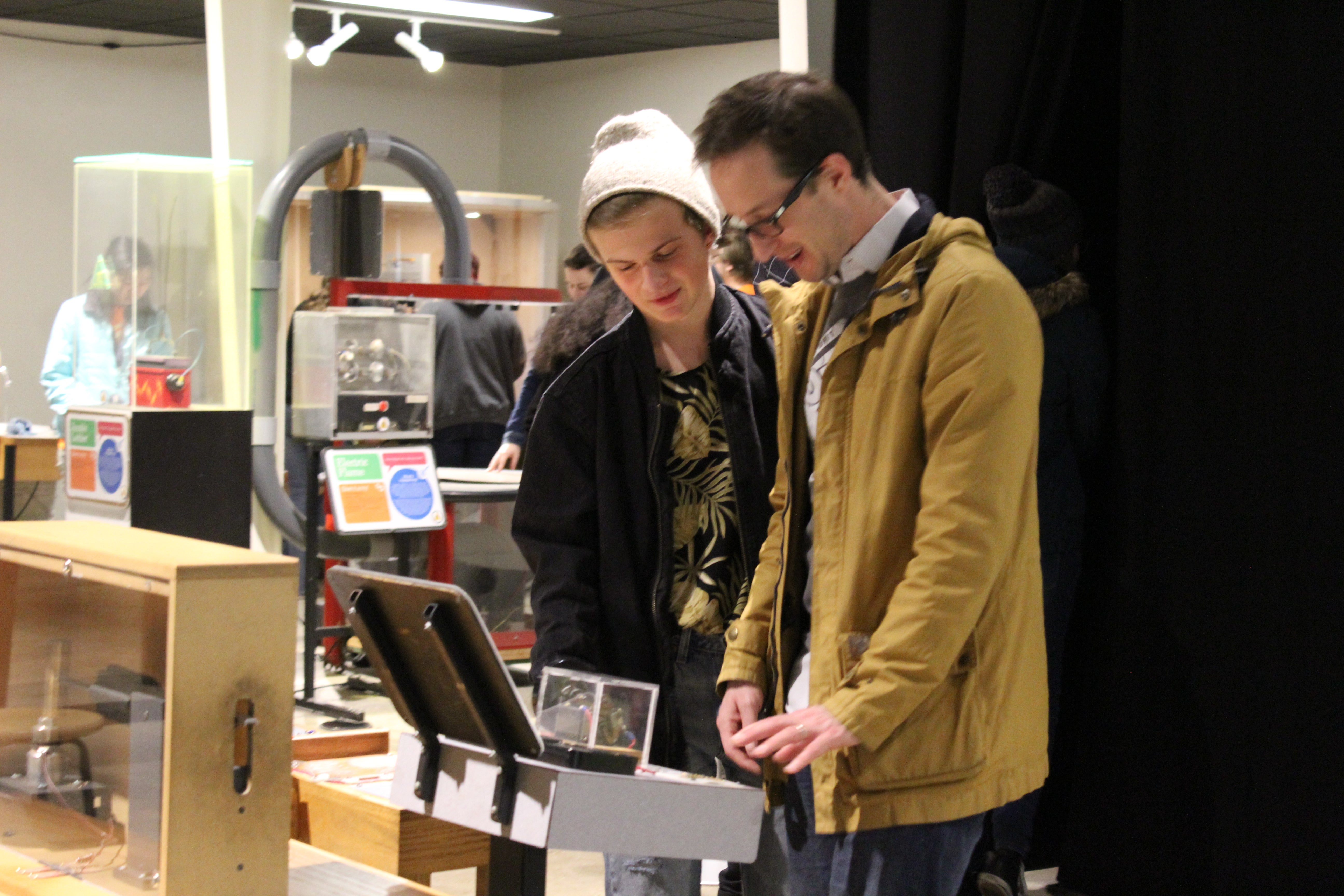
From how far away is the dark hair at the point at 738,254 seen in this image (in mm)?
3443

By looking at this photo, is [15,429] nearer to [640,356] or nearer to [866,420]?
[640,356]

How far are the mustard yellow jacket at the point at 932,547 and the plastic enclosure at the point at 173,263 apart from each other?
5.03m

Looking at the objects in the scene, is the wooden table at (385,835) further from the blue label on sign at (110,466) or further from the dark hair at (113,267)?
A: the dark hair at (113,267)

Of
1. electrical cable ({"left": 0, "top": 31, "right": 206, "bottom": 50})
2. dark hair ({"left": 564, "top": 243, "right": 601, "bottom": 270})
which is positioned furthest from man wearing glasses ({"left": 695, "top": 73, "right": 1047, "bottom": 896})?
electrical cable ({"left": 0, "top": 31, "right": 206, "bottom": 50})

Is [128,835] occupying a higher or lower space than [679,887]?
higher

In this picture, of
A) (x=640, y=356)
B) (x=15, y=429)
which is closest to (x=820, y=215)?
(x=640, y=356)

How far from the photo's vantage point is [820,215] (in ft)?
5.12

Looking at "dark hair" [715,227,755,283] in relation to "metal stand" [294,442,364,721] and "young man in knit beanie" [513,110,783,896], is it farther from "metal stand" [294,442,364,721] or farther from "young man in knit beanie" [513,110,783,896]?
"metal stand" [294,442,364,721]

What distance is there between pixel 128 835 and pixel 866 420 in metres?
0.96

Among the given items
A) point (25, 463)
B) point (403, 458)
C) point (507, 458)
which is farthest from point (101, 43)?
point (403, 458)

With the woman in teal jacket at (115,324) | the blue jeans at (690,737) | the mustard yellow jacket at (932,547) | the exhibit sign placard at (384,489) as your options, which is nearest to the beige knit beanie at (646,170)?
the mustard yellow jacket at (932,547)

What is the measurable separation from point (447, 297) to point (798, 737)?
548 centimetres

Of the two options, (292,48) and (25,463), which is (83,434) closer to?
(25,463)

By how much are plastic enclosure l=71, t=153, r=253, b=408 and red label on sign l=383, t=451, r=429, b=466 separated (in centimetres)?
132
